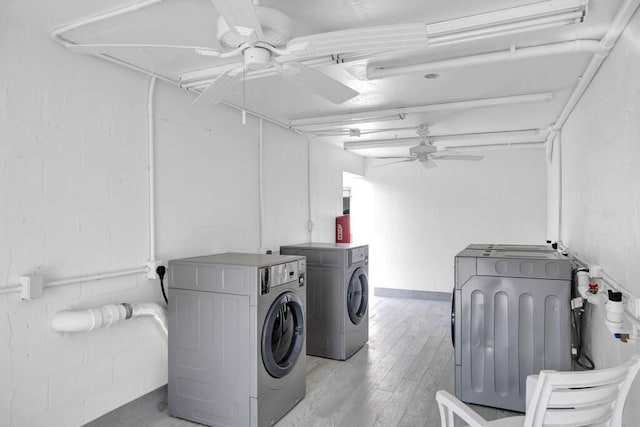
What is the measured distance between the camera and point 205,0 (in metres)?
1.82

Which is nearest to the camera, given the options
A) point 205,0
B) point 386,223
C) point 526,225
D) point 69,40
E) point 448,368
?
point 205,0

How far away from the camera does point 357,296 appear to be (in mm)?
4184

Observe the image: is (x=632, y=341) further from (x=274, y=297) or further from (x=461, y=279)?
(x=274, y=297)

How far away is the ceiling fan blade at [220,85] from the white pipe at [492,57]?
3.36 ft

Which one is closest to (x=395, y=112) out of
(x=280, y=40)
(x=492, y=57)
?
(x=492, y=57)

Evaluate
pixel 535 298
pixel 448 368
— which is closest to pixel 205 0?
pixel 535 298

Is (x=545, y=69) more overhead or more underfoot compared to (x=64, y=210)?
more overhead

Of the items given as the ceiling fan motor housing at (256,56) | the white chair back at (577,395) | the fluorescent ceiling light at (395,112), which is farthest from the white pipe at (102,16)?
the fluorescent ceiling light at (395,112)

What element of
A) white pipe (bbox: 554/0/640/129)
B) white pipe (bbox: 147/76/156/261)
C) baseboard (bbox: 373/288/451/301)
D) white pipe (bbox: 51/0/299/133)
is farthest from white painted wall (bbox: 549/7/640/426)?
baseboard (bbox: 373/288/451/301)

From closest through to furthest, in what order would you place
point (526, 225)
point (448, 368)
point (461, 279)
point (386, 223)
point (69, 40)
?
point (69, 40) → point (461, 279) → point (448, 368) → point (526, 225) → point (386, 223)

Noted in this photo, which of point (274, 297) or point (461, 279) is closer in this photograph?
point (274, 297)

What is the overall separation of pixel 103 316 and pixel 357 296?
2461mm

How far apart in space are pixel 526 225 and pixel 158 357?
5.07 meters

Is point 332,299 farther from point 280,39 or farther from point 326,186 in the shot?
point 280,39
